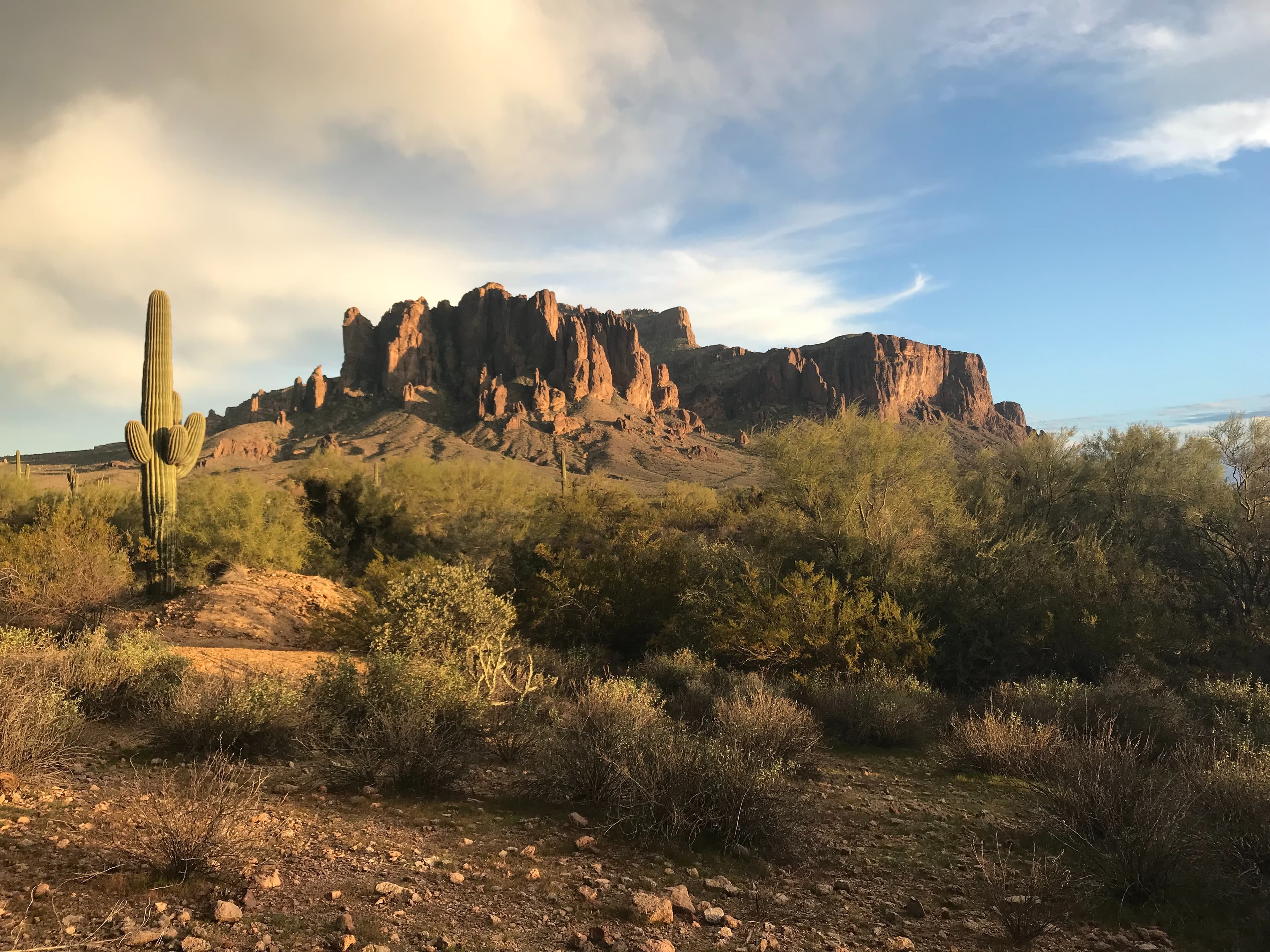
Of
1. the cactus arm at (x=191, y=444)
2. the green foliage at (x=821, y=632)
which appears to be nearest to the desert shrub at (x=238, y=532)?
the cactus arm at (x=191, y=444)

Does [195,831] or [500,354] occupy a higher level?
[500,354]

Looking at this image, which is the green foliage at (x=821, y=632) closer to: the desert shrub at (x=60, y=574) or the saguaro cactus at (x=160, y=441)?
the desert shrub at (x=60, y=574)

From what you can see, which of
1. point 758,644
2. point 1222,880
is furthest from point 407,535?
point 1222,880

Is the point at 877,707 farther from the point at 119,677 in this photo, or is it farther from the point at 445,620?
the point at 119,677

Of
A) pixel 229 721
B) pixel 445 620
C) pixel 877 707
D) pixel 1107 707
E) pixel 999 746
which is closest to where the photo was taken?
pixel 229 721

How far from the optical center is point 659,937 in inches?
151

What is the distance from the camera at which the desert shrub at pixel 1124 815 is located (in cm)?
477

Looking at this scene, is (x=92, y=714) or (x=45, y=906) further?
(x=92, y=714)

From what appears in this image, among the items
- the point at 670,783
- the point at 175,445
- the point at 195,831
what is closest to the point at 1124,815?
the point at 670,783

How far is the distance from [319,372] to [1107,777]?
387ft

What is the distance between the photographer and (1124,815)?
5.17 metres

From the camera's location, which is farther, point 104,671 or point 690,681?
point 690,681

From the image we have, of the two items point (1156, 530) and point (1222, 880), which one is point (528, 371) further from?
point (1222, 880)

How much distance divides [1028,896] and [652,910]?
2.60 m
